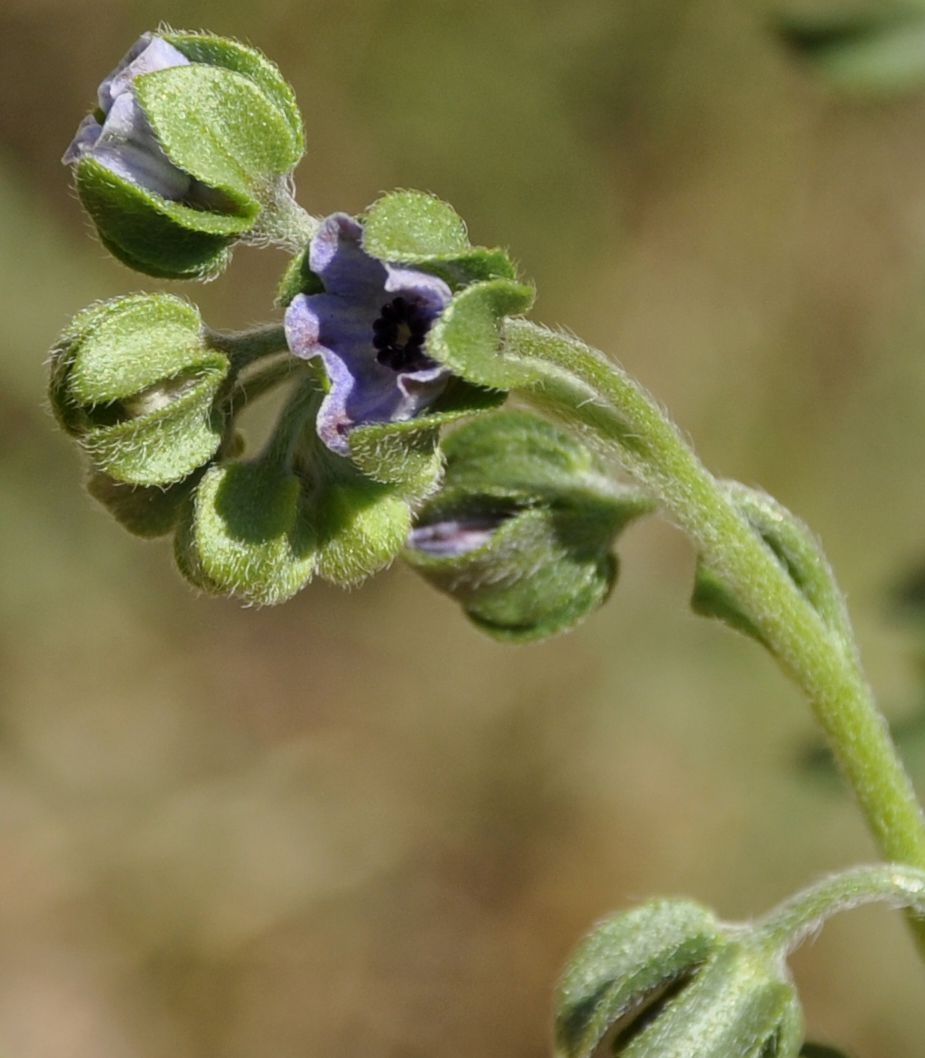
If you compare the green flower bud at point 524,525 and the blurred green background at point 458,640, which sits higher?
the blurred green background at point 458,640

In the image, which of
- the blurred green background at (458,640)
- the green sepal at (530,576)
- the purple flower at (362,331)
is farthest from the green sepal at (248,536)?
the blurred green background at (458,640)

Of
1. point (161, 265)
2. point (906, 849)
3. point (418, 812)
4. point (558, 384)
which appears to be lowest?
point (906, 849)

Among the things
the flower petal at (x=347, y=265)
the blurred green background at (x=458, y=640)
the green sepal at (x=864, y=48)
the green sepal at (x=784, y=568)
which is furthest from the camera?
the blurred green background at (x=458, y=640)

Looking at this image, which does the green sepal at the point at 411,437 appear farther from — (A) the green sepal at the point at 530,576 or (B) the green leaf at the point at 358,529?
(A) the green sepal at the point at 530,576

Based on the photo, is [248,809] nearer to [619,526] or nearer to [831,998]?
[831,998]

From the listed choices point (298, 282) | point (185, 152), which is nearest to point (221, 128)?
point (185, 152)

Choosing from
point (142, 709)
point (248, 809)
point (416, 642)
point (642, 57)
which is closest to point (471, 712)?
point (416, 642)
